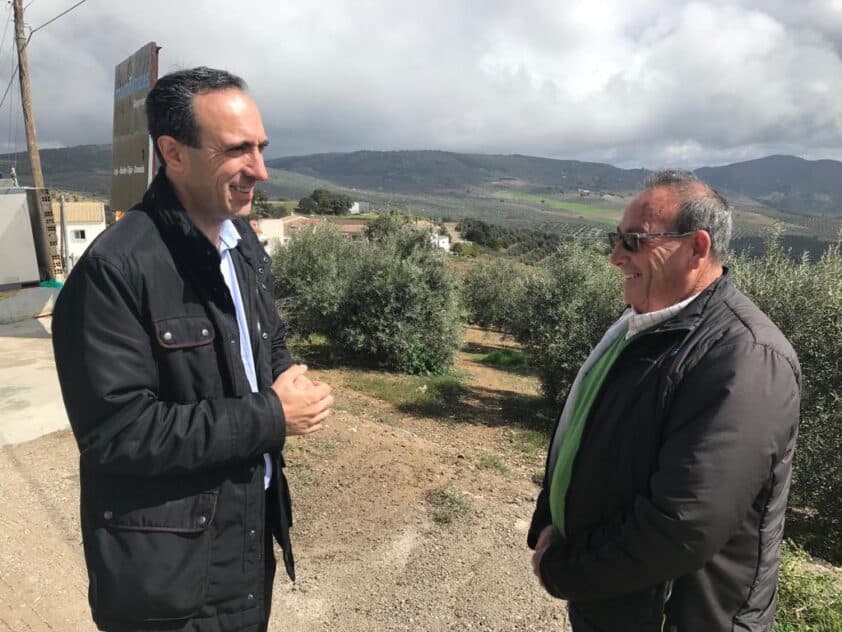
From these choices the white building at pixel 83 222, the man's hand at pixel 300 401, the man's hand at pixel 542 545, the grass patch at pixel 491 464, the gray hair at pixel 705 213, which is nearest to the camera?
the man's hand at pixel 300 401

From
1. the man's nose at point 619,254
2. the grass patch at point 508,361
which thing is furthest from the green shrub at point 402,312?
the man's nose at point 619,254

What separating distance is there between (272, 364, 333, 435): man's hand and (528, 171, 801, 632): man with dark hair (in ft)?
2.99

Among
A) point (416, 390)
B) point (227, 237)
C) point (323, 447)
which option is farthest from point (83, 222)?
point (227, 237)

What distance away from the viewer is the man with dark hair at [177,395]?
4.90ft

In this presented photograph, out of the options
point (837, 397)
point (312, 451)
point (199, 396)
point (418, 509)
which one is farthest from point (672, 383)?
point (837, 397)

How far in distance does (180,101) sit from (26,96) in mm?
15854

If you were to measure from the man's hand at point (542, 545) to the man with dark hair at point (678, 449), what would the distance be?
11mm

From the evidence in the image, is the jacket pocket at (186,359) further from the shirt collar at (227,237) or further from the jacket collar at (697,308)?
the jacket collar at (697,308)

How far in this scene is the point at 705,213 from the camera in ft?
6.08

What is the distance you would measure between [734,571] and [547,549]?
2.04ft

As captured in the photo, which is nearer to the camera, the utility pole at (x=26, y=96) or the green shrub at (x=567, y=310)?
the green shrub at (x=567, y=310)

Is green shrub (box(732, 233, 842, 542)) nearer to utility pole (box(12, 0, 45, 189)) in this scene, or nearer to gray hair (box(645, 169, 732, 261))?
gray hair (box(645, 169, 732, 261))

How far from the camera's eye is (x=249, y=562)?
1.78 m

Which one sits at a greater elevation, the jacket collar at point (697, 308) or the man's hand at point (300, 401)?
the jacket collar at point (697, 308)
